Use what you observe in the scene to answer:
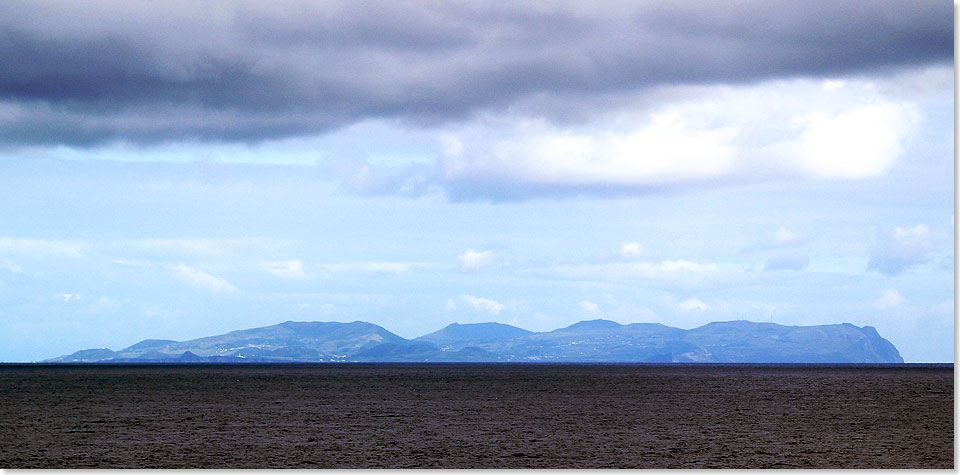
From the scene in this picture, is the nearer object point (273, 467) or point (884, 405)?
point (273, 467)

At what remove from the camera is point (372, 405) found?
106500mm

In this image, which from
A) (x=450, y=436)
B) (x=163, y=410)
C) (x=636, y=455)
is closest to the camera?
(x=636, y=455)

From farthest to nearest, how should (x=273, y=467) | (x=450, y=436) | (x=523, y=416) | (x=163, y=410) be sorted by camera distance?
(x=163, y=410) → (x=523, y=416) → (x=450, y=436) → (x=273, y=467)

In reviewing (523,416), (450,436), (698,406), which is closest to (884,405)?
(698,406)

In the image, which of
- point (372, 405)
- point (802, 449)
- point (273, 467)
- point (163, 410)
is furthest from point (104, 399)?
point (802, 449)

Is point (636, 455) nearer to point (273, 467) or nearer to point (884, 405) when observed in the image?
point (273, 467)

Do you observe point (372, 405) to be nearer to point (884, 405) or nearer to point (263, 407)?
point (263, 407)

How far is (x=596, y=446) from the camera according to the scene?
61031 millimetres

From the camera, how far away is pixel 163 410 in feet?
319

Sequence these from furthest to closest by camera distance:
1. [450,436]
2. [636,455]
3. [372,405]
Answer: [372,405] → [450,436] → [636,455]

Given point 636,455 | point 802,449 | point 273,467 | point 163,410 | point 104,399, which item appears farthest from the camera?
point 104,399

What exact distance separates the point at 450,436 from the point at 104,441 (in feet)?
74.6

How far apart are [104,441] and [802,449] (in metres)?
44.5

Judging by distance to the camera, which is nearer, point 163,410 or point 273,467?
point 273,467
